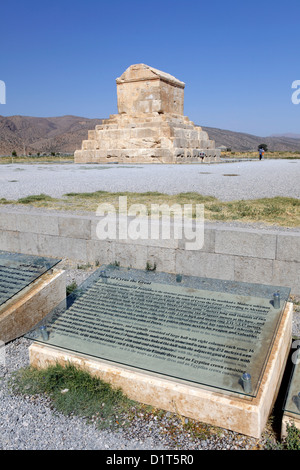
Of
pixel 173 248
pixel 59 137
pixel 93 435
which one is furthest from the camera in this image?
pixel 59 137

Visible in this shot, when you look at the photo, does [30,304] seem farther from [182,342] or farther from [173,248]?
[173,248]

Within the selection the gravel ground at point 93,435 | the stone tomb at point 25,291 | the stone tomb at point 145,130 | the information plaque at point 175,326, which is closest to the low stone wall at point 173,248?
the information plaque at point 175,326

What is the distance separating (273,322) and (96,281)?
174cm

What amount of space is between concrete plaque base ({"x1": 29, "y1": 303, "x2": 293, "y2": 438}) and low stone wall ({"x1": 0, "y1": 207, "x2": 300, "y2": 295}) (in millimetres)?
1608

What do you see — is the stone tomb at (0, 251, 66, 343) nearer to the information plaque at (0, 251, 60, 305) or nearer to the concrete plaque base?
the information plaque at (0, 251, 60, 305)

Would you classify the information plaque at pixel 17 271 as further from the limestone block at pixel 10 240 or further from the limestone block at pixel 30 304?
the limestone block at pixel 10 240

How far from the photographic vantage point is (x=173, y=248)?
5125 mm

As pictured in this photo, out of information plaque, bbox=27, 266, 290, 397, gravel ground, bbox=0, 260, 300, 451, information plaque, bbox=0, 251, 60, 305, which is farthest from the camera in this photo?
information plaque, bbox=0, 251, 60, 305

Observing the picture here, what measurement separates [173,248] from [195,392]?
2746mm

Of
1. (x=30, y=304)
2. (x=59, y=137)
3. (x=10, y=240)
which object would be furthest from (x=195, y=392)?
(x=59, y=137)

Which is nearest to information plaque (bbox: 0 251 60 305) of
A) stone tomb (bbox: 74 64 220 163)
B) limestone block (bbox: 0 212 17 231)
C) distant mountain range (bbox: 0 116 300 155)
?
limestone block (bbox: 0 212 17 231)

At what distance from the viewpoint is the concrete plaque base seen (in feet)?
7.87

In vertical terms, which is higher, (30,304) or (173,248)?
(173,248)
